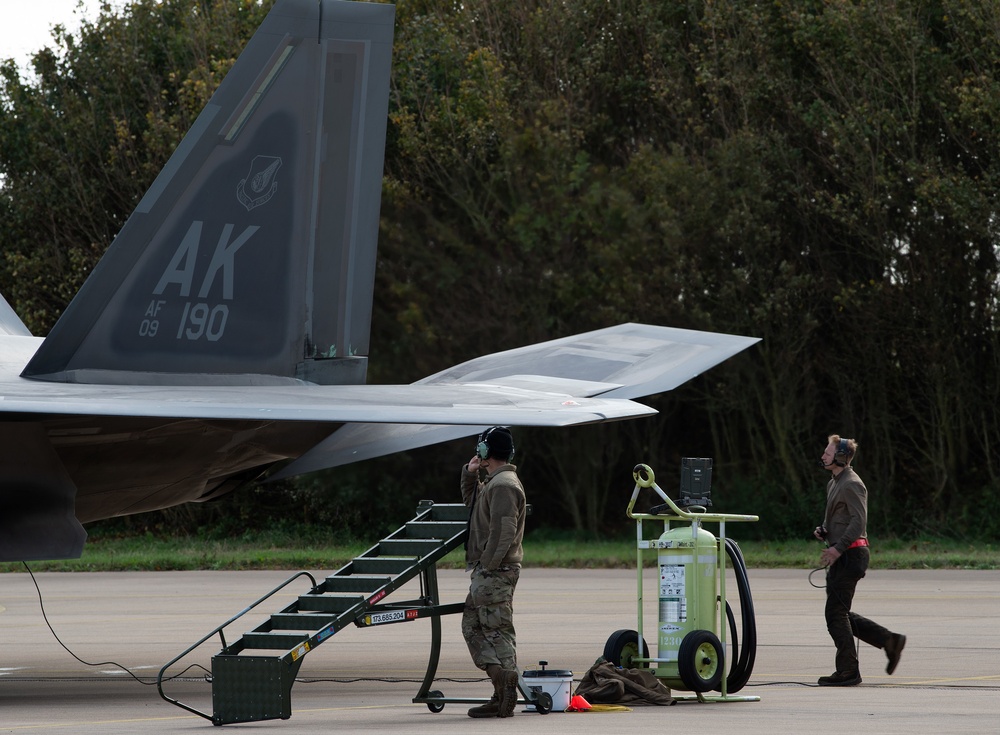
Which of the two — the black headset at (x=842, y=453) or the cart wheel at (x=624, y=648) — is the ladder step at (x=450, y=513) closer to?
the cart wheel at (x=624, y=648)

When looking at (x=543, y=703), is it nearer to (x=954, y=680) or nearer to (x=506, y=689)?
(x=506, y=689)

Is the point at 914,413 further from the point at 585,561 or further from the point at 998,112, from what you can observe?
the point at 585,561

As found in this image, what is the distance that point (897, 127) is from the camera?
2842 cm

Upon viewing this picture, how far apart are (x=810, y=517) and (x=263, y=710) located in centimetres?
2315

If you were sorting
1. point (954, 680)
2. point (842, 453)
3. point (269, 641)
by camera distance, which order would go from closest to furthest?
point (269, 641), point (954, 680), point (842, 453)

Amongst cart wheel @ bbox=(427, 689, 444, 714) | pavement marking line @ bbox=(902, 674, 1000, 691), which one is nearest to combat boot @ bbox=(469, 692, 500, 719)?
cart wheel @ bbox=(427, 689, 444, 714)

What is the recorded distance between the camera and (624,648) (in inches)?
441

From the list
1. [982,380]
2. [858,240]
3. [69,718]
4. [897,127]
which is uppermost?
[897,127]

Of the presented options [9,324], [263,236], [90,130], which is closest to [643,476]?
[263,236]

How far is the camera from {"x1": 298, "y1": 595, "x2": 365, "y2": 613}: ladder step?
1040 cm

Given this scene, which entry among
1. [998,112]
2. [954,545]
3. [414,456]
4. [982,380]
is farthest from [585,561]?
[998,112]

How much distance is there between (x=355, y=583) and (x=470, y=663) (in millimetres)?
3475

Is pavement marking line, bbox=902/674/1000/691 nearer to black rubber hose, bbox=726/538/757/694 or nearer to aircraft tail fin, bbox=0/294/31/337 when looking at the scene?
black rubber hose, bbox=726/538/757/694

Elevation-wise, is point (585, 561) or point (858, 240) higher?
point (858, 240)
